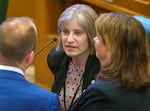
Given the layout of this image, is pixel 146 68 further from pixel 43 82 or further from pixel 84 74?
pixel 43 82

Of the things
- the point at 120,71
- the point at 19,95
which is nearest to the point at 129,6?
the point at 120,71

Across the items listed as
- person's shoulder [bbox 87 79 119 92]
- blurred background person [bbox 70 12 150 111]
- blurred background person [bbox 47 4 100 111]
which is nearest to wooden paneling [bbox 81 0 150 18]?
blurred background person [bbox 47 4 100 111]

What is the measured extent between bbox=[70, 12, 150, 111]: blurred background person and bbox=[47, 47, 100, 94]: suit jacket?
699 mm

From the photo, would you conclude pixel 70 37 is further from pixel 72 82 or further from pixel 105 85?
pixel 105 85

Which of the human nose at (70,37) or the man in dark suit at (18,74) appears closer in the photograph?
the man in dark suit at (18,74)

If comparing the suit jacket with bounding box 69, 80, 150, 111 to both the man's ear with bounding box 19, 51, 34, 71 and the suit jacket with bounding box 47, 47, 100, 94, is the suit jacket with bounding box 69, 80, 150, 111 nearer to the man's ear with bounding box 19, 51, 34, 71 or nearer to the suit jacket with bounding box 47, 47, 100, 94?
the man's ear with bounding box 19, 51, 34, 71

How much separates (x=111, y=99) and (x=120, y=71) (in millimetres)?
121

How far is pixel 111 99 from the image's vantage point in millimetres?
1518

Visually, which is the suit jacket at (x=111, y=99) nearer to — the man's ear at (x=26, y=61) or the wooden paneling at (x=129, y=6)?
the man's ear at (x=26, y=61)

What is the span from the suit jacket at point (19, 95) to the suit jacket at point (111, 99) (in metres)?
0.15

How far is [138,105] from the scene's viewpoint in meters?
1.56

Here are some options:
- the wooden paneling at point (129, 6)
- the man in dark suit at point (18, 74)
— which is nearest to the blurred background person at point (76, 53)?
the man in dark suit at point (18, 74)

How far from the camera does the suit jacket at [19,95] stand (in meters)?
1.56

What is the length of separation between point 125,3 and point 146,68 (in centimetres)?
223
